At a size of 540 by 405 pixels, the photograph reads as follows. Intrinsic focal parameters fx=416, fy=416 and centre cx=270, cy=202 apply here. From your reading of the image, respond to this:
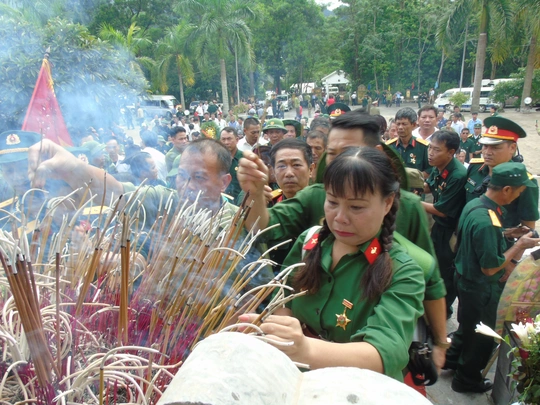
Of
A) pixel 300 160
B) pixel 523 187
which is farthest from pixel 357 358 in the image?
pixel 523 187

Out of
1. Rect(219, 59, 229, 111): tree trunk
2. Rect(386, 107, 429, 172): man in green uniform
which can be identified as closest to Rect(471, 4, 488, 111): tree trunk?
Rect(219, 59, 229, 111): tree trunk

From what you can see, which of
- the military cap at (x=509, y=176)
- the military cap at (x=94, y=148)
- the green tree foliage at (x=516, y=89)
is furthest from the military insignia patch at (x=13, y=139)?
the green tree foliage at (x=516, y=89)

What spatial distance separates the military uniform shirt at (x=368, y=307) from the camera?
1.16 meters

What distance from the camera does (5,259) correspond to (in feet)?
2.70

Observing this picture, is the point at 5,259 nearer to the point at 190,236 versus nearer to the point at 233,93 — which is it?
the point at 190,236

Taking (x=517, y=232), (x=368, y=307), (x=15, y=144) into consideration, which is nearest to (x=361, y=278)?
(x=368, y=307)

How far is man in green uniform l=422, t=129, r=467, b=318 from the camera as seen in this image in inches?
154

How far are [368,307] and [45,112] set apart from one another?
7.22ft

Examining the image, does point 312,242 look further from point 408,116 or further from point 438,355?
point 408,116

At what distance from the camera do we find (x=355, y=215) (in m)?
1.33

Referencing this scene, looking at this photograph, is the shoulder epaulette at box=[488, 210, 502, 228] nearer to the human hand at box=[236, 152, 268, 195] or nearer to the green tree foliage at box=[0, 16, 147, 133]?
the human hand at box=[236, 152, 268, 195]

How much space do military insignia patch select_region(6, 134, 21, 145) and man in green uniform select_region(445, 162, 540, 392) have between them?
111 inches

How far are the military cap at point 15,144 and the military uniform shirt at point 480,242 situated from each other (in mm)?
2742

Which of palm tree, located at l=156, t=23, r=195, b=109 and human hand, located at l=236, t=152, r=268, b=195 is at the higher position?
palm tree, located at l=156, t=23, r=195, b=109
